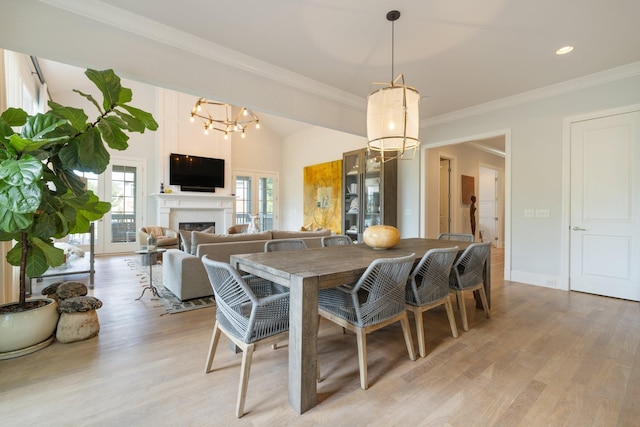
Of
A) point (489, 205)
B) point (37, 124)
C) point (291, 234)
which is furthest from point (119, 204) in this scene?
point (489, 205)

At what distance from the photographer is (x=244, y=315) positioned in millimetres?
1614

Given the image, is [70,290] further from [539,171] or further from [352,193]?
[539,171]

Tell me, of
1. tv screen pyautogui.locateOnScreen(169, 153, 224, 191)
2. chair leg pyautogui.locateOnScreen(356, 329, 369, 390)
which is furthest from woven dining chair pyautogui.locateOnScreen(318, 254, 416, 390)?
tv screen pyautogui.locateOnScreen(169, 153, 224, 191)

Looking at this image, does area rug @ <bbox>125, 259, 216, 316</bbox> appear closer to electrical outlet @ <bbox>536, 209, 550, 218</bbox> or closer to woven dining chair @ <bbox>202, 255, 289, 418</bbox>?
woven dining chair @ <bbox>202, 255, 289, 418</bbox>

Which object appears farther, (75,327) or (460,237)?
(460,237)

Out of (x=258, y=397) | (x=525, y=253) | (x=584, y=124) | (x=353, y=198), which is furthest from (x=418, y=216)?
(x=258, y=397)

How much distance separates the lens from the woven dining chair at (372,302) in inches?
65.6

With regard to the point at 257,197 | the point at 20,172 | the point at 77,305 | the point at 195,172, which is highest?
the point at 195,172

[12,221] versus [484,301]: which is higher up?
[12,221]

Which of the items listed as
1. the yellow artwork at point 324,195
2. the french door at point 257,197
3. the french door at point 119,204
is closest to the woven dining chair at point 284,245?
the yellow artwork at point 324,195

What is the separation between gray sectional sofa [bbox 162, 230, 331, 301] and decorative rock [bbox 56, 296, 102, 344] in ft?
2.85

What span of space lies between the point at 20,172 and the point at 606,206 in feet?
18.0

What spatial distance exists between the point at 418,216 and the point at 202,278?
147 inches

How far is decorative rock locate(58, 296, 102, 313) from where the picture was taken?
7.43 ft
